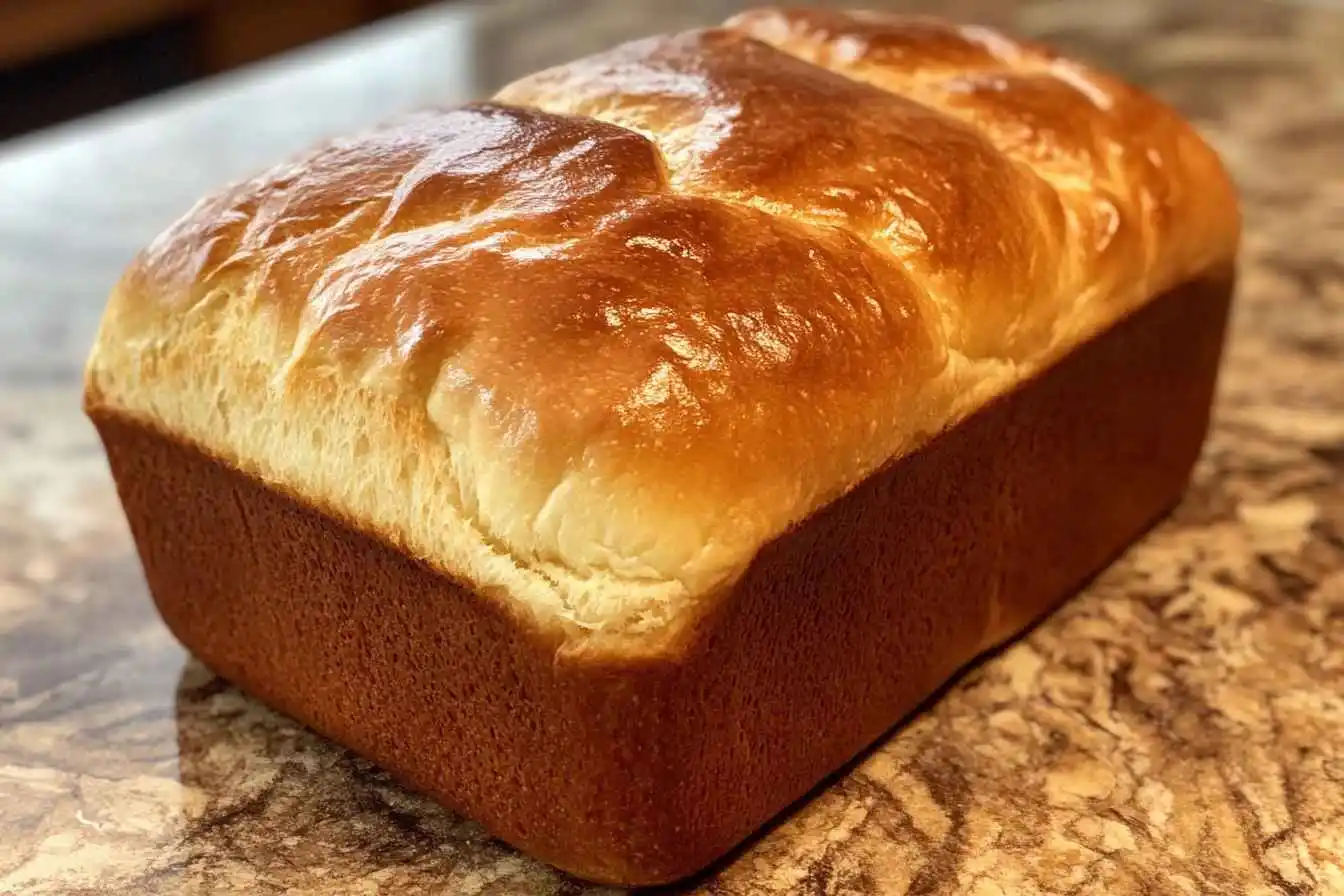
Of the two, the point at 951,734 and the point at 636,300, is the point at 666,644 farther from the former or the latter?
the point at 951,734

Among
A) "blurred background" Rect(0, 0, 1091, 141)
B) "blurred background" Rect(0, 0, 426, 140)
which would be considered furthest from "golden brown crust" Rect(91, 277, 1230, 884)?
"blurred background" Rect(0, 0, 426, 140)

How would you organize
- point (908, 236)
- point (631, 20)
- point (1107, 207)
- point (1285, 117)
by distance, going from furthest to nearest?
point (631, 20), point (1285, 117), point (1107, 207), point (908, 236)

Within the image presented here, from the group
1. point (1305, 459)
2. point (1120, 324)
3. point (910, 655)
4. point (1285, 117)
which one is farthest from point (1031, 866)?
point (1285, 117)

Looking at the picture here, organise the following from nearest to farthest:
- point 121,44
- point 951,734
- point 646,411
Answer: point 646,411, point 951,734, point 121,44

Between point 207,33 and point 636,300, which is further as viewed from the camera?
point 207,33

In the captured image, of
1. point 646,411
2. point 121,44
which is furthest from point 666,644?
point 121,44

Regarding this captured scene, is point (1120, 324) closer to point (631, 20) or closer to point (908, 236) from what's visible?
point (908, 236)

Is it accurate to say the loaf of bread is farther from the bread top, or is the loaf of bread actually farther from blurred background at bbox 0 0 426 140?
blurred background at bbox 0 0 426 140
